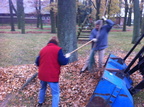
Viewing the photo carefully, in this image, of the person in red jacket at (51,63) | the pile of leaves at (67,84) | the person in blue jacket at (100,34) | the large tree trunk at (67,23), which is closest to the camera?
the person in red jacket at (51,63)

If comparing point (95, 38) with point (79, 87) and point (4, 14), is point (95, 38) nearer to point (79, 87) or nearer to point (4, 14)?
point (79, 87)

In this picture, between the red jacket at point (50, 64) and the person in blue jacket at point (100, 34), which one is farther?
the person in blue jacket at point (100, 34)

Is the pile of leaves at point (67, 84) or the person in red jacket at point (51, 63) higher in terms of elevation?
the person in red jacket at point (51, 63)

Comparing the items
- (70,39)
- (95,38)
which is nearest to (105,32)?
(95,38)

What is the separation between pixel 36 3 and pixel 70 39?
29860 millimetres

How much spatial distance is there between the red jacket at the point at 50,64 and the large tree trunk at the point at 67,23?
336 cm

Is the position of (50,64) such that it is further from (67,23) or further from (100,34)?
(67,23)

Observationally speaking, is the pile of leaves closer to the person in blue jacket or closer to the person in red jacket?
the person in blue jacket

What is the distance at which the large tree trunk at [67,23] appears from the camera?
7.02 meters

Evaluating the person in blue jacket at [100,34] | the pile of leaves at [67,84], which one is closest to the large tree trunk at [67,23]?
the pile of leaves at [67,84]

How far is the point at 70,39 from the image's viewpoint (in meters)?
7.29

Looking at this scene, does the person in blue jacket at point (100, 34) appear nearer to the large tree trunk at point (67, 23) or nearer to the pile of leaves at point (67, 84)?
the pile of leaves at point (67, 84)

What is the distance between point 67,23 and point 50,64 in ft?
11.8

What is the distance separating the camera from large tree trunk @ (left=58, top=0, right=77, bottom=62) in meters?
7.02
